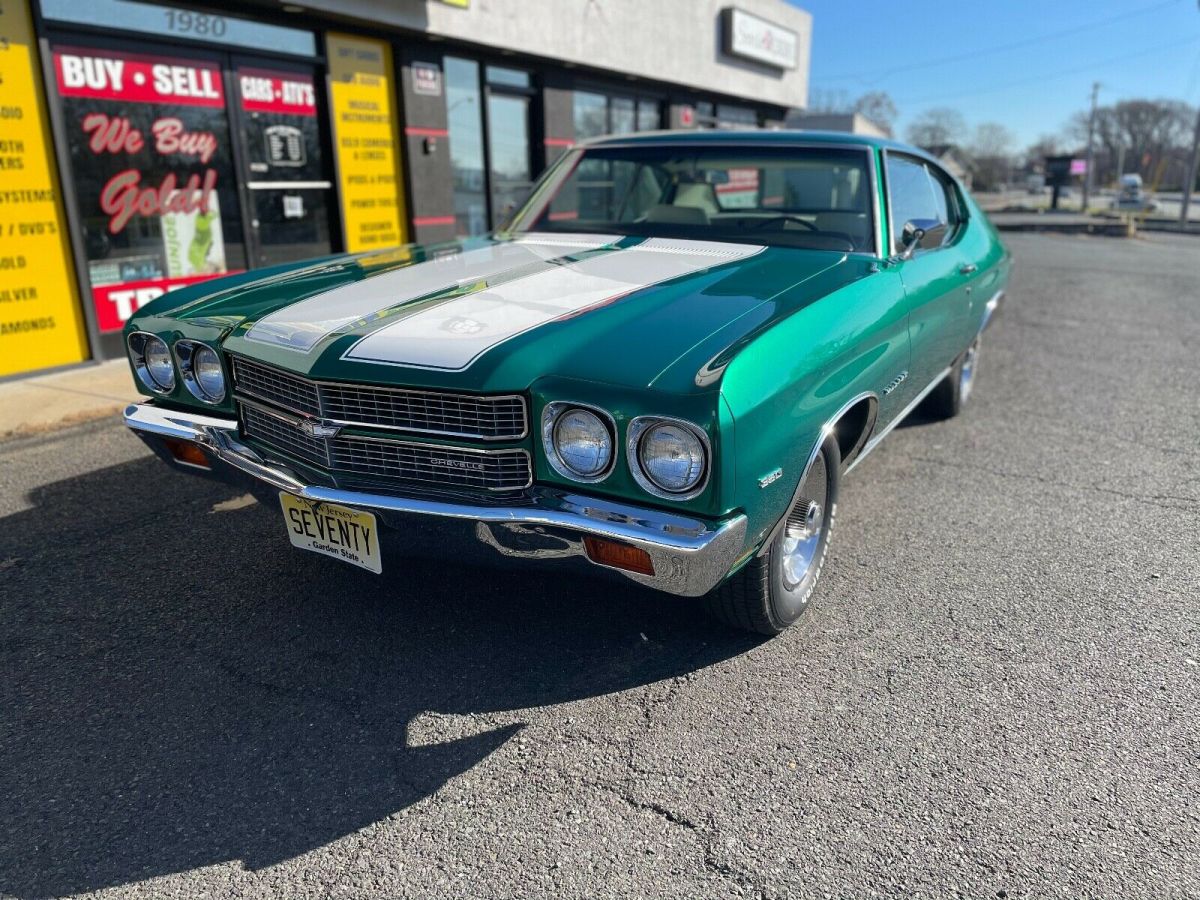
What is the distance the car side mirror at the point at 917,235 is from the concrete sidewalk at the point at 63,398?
4597mm

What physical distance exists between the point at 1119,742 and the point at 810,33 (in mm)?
18161

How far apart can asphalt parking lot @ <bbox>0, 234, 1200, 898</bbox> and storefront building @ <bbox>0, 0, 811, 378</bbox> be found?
129 inches

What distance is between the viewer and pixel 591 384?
7.10 ft

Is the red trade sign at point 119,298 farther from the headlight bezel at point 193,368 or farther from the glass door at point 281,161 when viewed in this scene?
the headlight bezel at point 193,368

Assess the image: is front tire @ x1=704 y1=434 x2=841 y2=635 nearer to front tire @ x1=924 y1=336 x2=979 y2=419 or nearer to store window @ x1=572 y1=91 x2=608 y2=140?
front tire @ x1=924 y1=336 x2=979 y2=419

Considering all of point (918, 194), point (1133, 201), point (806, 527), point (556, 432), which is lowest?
point (806, 527)

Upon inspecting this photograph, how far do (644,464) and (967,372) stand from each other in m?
4.06

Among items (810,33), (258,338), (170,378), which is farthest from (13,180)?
(810,33)

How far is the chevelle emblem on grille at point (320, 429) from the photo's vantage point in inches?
97.2

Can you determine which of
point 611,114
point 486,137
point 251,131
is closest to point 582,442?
point 251,131

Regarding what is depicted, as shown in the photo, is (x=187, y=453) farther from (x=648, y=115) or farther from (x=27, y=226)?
(x=648, y=115)

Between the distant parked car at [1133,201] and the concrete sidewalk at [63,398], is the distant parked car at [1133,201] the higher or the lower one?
the higher one

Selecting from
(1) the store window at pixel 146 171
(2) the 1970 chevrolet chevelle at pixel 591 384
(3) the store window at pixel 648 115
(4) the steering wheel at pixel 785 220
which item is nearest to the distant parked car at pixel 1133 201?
(3) the store window at pixel 648 115

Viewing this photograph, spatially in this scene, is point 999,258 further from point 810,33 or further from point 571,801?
point 810,33
